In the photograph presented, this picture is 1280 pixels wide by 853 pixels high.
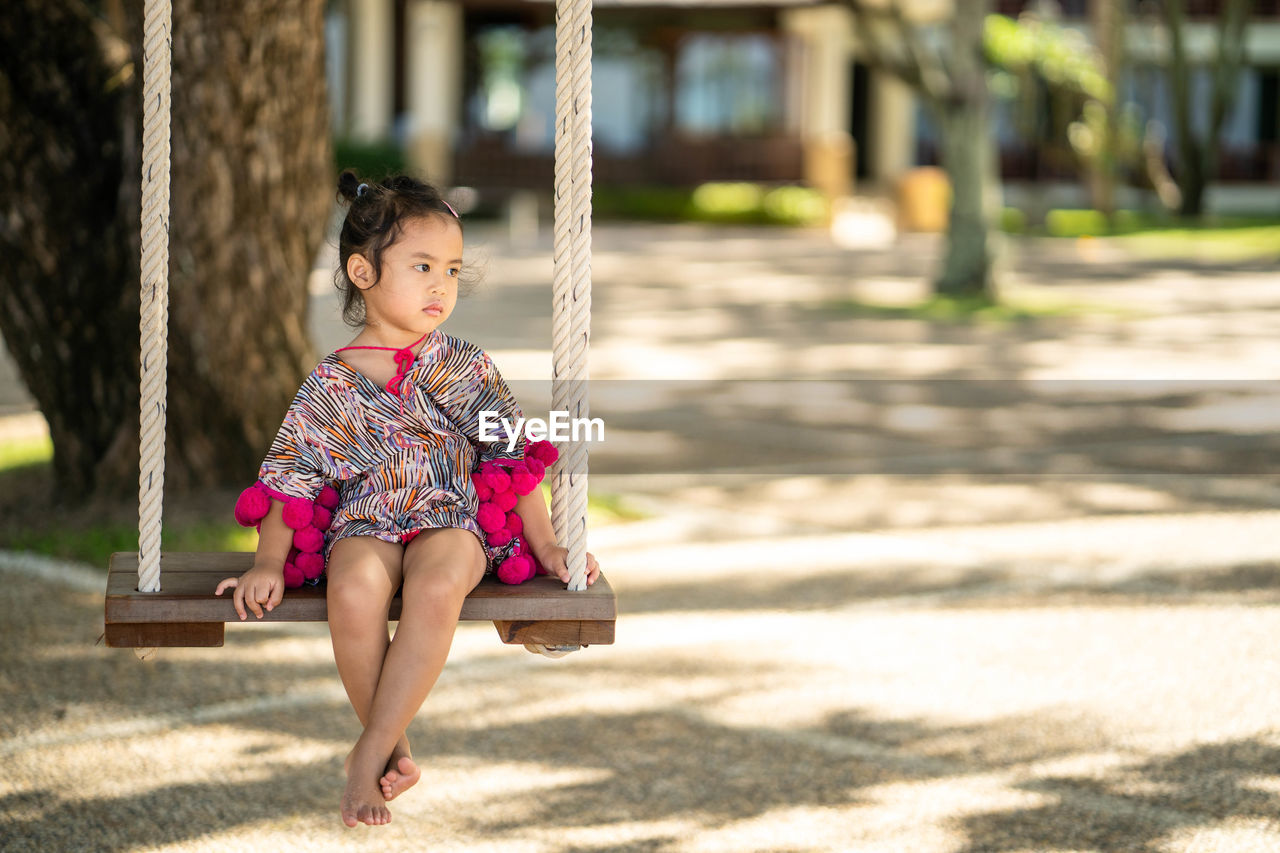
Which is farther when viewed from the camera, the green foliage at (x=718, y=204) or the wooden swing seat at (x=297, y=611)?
the green foliage at (x=718, y=204)

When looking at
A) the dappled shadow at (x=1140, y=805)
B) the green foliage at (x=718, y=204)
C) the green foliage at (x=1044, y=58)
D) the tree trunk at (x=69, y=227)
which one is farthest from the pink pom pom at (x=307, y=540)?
the green foliage at (x=718, y=204)

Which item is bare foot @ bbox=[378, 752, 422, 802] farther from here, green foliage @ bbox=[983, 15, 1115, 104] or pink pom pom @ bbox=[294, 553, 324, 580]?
green foliage @ bbox=[983, 15, 1115, 104]

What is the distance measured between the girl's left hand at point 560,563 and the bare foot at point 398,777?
1.53ft

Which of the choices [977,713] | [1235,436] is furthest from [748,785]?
[1235,436]

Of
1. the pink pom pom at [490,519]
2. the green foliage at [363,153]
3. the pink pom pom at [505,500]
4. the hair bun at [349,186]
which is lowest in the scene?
the pink pom pom at [490,519]

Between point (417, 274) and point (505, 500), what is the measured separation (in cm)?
49

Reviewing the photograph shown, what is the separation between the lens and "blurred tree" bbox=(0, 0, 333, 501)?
19.1 feet

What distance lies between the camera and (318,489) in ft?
10.3

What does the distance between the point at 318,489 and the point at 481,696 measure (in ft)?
4.77

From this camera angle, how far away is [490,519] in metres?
3.14

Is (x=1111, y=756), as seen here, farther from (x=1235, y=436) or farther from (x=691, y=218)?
(x=691, y=218)

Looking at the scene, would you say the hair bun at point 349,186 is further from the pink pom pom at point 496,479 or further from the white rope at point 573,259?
the pink pom pom at point 496,479

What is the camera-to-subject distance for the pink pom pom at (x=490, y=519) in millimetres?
3137

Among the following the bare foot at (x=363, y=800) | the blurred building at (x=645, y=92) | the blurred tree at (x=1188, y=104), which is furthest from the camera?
the blurred building at (x=645, y=92)
